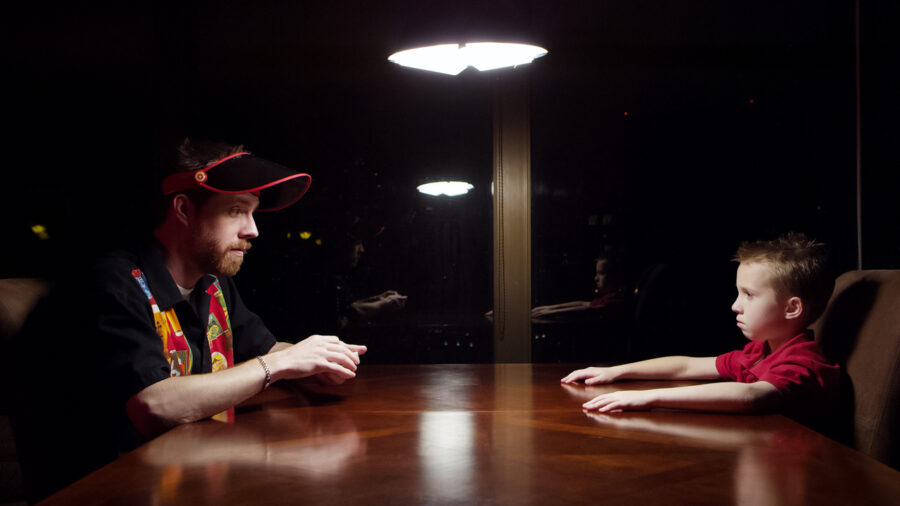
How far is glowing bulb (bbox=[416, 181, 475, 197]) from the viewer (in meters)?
2.98

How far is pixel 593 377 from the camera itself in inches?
64.8

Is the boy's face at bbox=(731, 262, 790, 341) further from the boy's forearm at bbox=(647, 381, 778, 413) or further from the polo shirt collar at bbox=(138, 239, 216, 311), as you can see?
the polo shirt collar at bbox=(138, 239, 216, 311)

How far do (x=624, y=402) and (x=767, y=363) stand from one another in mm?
454

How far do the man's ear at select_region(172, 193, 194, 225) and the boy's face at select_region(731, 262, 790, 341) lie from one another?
4.37 feet

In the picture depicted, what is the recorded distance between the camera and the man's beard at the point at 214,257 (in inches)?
65.5

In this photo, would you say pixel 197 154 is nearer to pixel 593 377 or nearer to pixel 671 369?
pixel 593 377

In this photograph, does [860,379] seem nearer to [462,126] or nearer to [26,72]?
[462,126]

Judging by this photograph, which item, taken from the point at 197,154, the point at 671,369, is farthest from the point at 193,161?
the point at 671,369

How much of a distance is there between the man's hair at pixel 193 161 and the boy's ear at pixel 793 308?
1.41 meters

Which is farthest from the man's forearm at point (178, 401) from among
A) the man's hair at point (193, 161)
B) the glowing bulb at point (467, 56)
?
the glowing bulb at point (467, 56)

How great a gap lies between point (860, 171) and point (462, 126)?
1614 mm

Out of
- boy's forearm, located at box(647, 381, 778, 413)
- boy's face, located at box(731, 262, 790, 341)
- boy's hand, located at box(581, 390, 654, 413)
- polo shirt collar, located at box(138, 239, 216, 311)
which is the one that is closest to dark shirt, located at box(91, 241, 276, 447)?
polo shirt collar, located at box(138, 239, 216, 311)

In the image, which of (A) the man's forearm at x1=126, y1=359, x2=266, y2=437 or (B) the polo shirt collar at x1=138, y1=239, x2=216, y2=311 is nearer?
(A) the man's forearm at x1=126, y1=359, x2=266, y2=437

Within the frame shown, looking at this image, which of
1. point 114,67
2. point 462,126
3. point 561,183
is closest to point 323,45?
point 462,126
